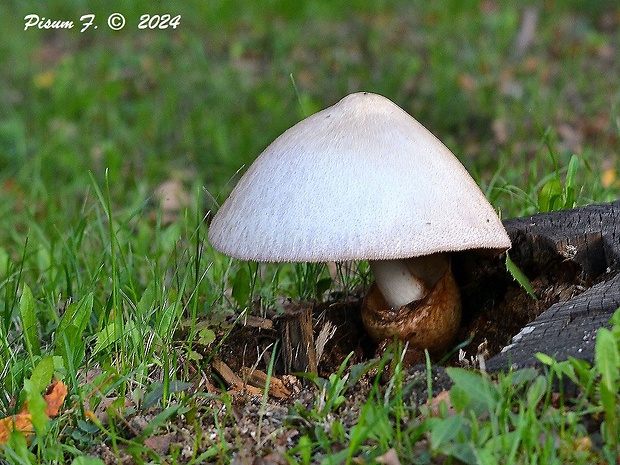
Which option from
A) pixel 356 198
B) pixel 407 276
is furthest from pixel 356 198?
pixel 407 276

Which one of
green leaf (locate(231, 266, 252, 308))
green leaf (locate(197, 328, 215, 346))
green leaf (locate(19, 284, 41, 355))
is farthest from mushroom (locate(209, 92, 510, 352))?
green leaf (locate(19, 284, 41, 355))

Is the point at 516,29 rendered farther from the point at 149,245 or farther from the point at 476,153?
the point at 149,245

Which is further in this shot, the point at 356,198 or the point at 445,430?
the point at 356,198

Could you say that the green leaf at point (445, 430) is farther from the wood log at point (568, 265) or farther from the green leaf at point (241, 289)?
the green leaf at point (241, 289)

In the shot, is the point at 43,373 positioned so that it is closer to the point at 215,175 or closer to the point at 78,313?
the point at 78,313

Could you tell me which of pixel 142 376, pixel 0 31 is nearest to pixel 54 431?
pixel 142 376

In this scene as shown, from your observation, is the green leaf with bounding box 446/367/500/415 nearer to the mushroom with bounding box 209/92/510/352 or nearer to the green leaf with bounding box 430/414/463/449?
the green leaf with bounding box 430/414/463/449
